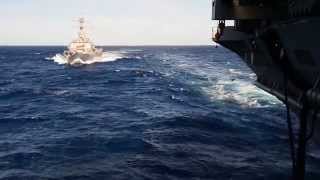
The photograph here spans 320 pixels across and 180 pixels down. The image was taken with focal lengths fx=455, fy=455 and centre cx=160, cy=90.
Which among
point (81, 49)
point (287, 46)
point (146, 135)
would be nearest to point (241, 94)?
point (146, 135)

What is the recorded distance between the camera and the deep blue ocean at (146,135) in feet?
67.0

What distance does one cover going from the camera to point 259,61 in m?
23.1

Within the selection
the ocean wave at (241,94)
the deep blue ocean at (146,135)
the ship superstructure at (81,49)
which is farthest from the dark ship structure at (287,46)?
the ship superstructure at (81,49)

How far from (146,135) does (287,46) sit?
13.6m

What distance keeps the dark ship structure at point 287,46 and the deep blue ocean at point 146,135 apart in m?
3.32

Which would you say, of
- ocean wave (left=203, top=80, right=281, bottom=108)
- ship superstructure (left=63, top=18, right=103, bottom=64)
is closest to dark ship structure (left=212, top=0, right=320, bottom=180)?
ocean wave (left=203, top=80, right=281, bottom=108)

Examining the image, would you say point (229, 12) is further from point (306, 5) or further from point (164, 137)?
point (164, 137)

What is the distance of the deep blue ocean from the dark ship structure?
3322 mm

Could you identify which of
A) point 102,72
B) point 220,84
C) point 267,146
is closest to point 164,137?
point 267,146

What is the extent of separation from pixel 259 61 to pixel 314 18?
11.3 meters

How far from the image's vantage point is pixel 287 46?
1599 cm

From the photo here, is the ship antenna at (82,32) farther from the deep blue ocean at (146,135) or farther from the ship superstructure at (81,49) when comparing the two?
the deep blue ocean at (146,135)

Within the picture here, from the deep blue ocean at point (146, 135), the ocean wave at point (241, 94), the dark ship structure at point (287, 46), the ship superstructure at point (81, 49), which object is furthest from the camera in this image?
the ship superstructure at point (81, 49)

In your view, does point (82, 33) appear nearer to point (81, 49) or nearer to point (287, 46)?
point (81, 49)
